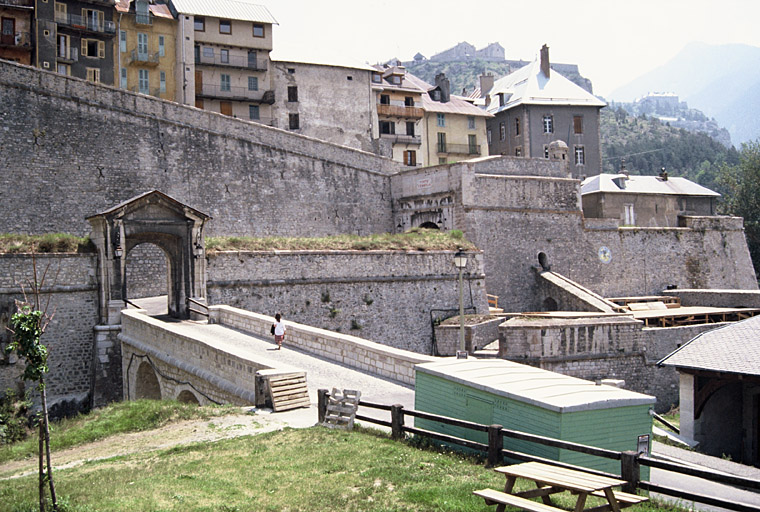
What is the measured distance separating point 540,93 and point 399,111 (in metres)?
11.9

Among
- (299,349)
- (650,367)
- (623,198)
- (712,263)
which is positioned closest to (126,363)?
(299,349)

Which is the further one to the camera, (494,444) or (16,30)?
(16,30)

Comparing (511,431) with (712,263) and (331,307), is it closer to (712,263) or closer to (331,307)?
(331,307)

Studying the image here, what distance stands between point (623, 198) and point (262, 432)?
34.5 metres

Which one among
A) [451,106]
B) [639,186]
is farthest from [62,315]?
[451,106]

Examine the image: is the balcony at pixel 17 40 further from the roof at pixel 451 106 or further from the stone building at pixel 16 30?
the roof at pixel 451 106

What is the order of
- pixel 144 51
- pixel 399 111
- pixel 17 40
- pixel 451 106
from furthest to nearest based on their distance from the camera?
pixel 451 106 < pixel 399 111 < pixel 144 51 < pixel 17 40

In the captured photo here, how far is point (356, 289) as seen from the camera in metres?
28.2

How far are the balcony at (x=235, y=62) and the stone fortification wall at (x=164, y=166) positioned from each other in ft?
29.6

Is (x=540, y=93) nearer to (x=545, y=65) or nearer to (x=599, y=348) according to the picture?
(x=545, y=65)

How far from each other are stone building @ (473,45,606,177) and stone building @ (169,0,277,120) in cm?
1875

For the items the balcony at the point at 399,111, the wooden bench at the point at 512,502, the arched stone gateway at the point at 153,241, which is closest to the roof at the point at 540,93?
the balcony at the point at 399,111

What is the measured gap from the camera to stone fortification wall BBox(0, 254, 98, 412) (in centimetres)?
2236

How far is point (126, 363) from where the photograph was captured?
23016mm
